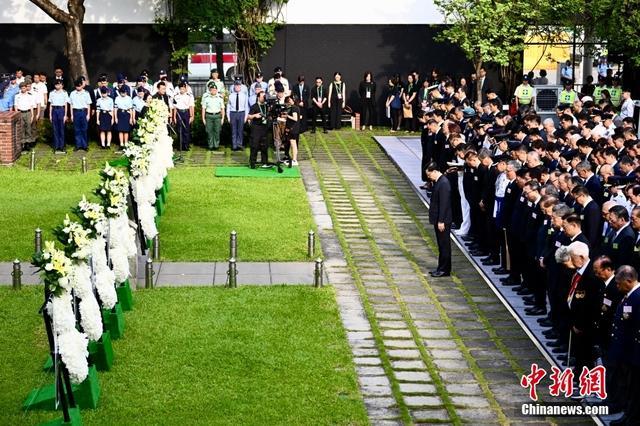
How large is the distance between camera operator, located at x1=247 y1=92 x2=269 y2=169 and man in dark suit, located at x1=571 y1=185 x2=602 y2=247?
13.5 metres

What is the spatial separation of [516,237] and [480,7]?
54.3ft

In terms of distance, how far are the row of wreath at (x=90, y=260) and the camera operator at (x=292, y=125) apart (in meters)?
8.05

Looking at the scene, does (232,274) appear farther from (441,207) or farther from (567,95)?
(567,95)

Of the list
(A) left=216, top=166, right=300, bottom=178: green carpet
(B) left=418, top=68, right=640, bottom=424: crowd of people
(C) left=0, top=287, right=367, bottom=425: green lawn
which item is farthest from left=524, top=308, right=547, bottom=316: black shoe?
(A) left=216, top=166, right=300, bottom=178: green carpet

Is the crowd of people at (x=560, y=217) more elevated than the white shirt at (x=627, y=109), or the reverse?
the white shirt at (x=627, y=109)

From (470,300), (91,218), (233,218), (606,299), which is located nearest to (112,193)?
(91,218)

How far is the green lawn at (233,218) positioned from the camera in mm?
21375

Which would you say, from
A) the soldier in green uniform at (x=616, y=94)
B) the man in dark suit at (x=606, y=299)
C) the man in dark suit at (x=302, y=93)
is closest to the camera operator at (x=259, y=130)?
the man in dark suit at (x=302, y=93)

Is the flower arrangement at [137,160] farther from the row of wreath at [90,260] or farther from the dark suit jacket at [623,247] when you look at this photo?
the dark suit jacket at [623,247]

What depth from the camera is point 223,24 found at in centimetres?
3675

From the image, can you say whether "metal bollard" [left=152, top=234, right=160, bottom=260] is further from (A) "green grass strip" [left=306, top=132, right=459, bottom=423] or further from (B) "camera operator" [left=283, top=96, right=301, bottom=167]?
(B) "camera operator" [left=283, top=96, right=301, bottom=167]

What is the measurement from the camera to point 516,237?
18.4m

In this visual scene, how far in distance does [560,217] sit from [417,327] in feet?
9.61

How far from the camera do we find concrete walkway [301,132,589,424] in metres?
14.1
